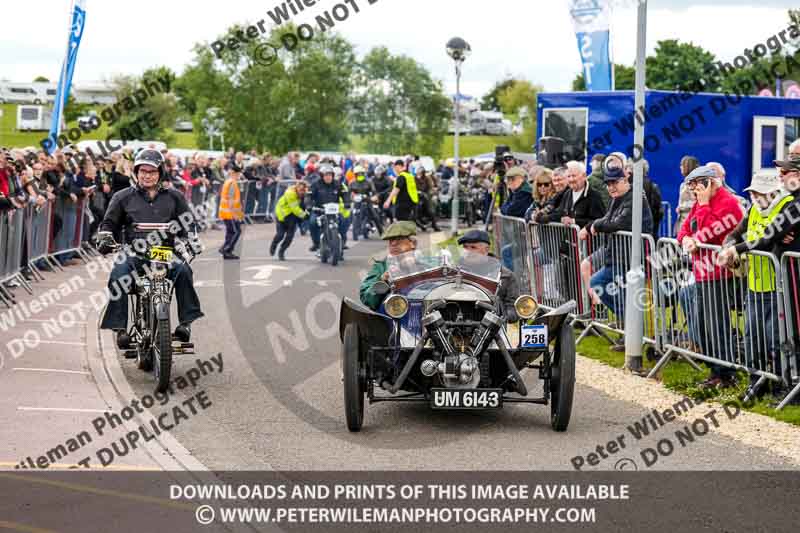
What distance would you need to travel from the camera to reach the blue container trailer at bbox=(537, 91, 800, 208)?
22.1 meters

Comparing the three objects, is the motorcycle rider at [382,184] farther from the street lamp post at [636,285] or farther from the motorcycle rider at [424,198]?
the street lamp post at [636,285]

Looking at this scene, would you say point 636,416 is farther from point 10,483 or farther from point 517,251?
point 517,251

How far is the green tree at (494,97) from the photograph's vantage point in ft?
502

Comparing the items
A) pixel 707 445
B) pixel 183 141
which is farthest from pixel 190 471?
pixel 183 141

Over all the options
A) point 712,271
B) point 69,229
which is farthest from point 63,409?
point 69,229

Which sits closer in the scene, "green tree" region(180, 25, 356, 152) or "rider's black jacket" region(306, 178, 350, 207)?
"rider's black jacket" region(306, 178, 350, 207)

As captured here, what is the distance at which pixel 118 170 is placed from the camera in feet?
72.1

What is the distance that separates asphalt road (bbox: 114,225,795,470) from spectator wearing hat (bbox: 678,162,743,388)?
1.02m

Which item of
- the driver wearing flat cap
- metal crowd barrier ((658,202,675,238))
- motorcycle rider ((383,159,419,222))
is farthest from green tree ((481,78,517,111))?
the driver wearing flat cap

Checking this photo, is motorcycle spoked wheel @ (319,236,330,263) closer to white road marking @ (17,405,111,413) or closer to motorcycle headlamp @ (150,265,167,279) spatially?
motorcycle headlamp @ (150,265,167,279)

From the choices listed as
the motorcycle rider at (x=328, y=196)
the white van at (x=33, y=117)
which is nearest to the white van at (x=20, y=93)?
the white van at (x=33, y=117)

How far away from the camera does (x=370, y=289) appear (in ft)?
29.7

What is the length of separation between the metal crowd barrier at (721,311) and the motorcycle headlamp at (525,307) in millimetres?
1999

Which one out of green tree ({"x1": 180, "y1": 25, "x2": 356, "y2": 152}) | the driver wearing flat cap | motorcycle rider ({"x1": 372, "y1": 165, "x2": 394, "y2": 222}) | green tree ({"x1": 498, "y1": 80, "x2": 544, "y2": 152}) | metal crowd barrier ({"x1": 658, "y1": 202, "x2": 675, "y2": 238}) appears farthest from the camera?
green tree ({"x1": 498, "y1": 80, "x2": 544, "y2": 152})
